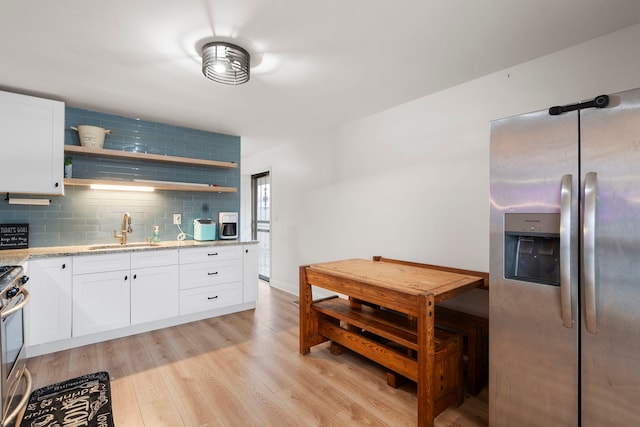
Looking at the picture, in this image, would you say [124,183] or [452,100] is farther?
[124,183]

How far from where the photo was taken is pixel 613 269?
1337 millimetres

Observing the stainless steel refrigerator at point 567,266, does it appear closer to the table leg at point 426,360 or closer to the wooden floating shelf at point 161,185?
the table leg at point 426,360

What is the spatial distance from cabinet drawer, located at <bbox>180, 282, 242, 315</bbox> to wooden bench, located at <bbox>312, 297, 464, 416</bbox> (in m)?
1.43

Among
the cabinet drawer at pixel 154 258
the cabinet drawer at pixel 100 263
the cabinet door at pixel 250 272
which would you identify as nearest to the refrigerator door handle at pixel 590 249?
the cabinet door at pixel 250 272

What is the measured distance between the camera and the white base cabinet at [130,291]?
269cm

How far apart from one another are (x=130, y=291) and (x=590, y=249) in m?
3.62

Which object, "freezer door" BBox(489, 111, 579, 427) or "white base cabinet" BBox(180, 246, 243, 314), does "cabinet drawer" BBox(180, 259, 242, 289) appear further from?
"freezer door" BBox(489, 111, 579, 427)

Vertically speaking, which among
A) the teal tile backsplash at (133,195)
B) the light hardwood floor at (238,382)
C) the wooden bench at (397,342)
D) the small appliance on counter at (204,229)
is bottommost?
the light hardwood floor at (238,382)

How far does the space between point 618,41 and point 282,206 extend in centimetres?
408

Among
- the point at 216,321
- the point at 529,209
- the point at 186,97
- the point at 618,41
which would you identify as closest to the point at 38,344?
the point at 216,321

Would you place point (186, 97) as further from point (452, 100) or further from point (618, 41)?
point (618, 41)

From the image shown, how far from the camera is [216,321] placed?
355 centimetres

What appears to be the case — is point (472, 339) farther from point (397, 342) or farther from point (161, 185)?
point (161, 185)

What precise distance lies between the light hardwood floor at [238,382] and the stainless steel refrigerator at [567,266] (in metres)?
0.59
